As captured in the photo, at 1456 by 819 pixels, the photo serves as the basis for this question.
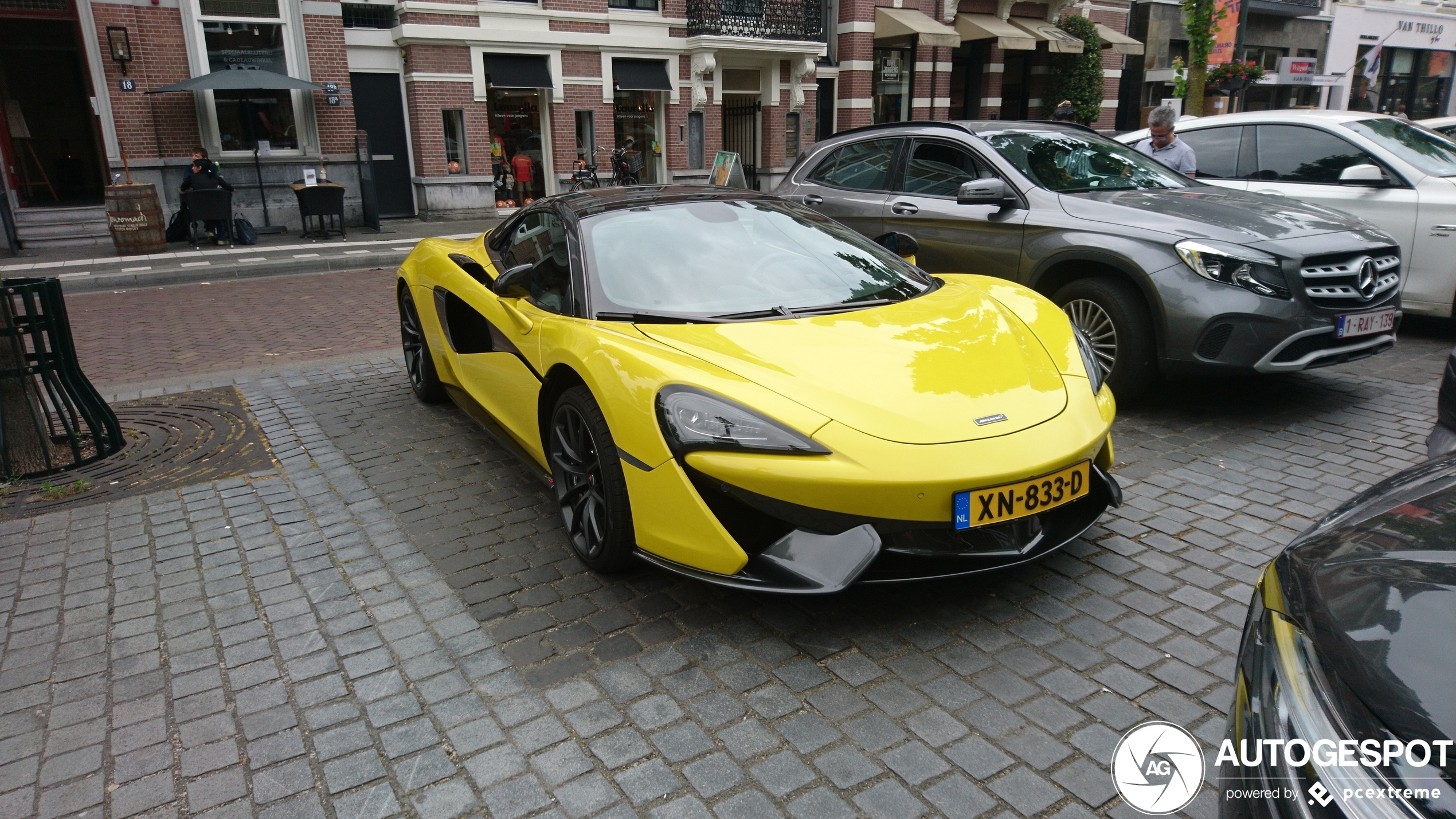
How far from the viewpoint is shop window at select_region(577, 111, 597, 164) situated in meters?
21.1

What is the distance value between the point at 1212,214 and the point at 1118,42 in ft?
85.9

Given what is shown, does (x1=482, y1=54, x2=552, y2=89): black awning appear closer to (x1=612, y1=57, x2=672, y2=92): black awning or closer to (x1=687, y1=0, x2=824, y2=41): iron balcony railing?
(x1=612, y1=57, x2=672, y2=92): black awning

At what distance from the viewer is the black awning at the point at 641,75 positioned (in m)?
21.3

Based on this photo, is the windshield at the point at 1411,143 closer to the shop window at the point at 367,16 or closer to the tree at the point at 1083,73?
the shop window at the point at 367,16

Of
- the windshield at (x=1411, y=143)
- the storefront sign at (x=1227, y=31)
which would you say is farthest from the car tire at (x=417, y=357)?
the storefront sign at (x=1227, y=31)

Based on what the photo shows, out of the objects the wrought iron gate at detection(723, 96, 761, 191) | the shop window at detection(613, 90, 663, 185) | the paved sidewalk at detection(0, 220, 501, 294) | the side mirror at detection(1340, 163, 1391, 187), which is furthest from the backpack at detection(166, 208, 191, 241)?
the side mirror at detection(1340, 163, 1391, 187)

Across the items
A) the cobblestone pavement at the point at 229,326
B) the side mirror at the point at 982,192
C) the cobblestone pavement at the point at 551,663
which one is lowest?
the cobblestone pavement at the point at 229,326

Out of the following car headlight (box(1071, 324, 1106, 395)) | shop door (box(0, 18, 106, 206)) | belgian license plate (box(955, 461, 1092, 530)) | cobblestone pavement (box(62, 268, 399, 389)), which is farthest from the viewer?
shop door (box(0, 18, 106, 206))

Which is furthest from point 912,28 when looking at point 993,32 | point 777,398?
point 777,398

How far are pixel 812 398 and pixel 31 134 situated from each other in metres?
21.9

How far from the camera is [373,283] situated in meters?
11.9

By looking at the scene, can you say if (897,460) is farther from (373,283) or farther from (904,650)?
(373,283)

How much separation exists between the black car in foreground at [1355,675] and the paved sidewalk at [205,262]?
35.2 ft

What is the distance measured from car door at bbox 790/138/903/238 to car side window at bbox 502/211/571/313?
8.30 feet
